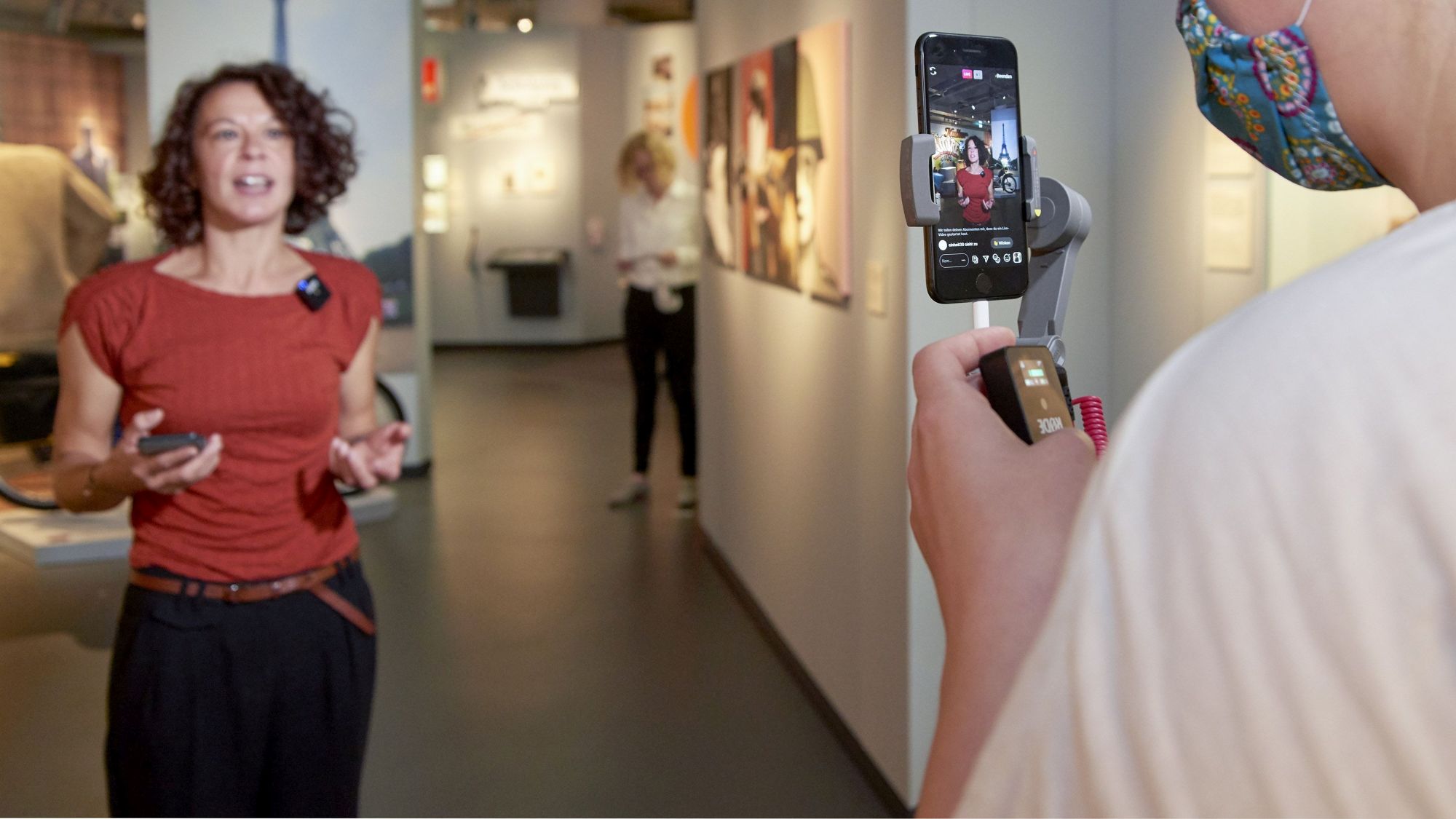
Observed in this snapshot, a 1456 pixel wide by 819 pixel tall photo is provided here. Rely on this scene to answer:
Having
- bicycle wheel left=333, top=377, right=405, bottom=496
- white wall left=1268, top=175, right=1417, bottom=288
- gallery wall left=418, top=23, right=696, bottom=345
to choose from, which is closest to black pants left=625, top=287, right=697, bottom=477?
bicycle wheel left=333, top=377, right=405, bottom=496

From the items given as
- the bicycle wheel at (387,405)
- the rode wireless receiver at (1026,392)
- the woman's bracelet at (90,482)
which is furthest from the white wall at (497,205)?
the rode wireless receiver at (1026,392)

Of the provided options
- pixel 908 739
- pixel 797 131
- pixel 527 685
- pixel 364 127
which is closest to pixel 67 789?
pixel 527 685

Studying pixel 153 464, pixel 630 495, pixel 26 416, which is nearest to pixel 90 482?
pixel 153 464

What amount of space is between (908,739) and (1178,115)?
5.55 feet

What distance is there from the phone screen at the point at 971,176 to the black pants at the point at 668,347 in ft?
20.6

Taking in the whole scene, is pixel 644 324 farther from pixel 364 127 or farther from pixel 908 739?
pixel 908 739

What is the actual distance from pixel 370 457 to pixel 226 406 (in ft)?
0.86

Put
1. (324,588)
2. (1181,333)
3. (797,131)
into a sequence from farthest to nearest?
(797,131)
(1181,333)
(324,588)

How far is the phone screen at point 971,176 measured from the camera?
0.98 metres

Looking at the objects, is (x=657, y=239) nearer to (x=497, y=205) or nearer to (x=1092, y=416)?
(x=1092, y=416)

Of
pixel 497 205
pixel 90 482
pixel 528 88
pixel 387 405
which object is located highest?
pixel 528 88

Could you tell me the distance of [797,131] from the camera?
4.38 meters

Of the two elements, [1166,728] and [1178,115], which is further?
[1178,115]

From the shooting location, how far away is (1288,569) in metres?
0.38
